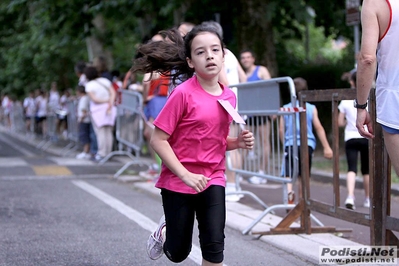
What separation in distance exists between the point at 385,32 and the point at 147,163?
33.1 feet

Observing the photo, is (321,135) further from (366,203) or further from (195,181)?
(195,181)

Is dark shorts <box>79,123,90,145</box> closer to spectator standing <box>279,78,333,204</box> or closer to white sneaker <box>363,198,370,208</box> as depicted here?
white sneaker <box>363,198,370,208</box>

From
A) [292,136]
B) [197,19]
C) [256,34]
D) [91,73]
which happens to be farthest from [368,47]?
[197,19]

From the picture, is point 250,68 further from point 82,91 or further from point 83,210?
point 82,91

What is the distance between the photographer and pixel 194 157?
14.4 feet

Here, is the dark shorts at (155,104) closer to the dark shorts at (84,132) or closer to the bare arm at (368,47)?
the dark shorts at (84,132)

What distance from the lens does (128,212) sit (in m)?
8.44

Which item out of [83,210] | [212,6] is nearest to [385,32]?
[83,210]

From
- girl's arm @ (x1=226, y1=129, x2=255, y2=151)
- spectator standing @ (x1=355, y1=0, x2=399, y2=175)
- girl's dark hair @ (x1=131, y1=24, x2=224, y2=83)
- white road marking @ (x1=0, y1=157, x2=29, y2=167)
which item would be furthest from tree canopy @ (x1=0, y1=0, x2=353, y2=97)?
spectator standing @ (x1=355, y1=0, x2=399, y2=175)

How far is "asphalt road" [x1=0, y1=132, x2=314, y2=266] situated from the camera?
6012mm

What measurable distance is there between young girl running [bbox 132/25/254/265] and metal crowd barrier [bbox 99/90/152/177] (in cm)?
794

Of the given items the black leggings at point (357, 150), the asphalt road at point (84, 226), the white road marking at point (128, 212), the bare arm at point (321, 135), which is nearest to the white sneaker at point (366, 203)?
the black leggings at point (357, 150)

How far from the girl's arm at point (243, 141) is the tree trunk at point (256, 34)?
10945 mm

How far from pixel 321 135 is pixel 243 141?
3.28 m
